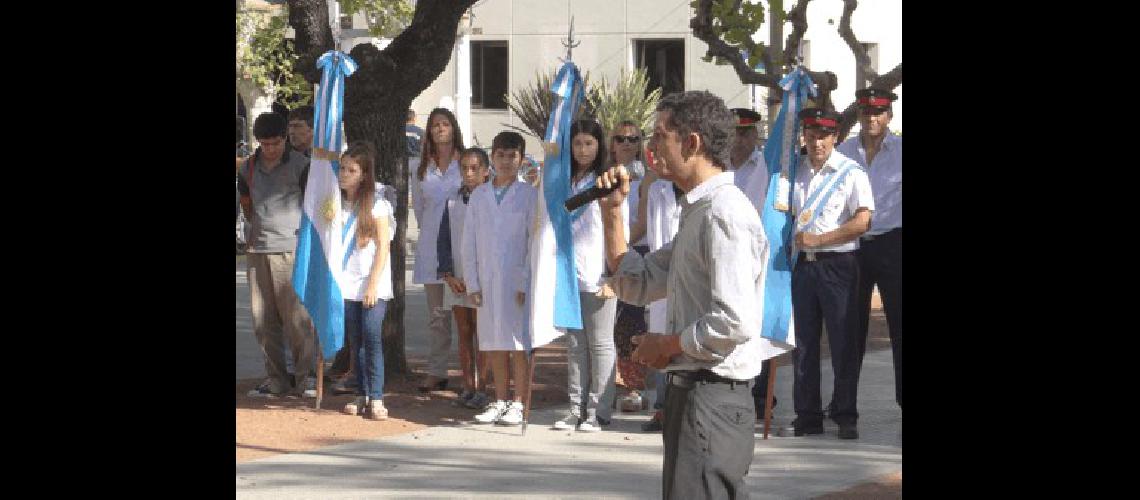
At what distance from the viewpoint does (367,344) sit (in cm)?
1134

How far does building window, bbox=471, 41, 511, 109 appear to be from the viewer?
43438 mm

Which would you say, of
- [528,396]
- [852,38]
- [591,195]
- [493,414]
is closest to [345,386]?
[493,414]

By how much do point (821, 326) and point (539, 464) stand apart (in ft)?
6.59

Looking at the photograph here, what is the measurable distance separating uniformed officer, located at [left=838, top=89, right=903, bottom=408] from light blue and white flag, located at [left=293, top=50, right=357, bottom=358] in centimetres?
312

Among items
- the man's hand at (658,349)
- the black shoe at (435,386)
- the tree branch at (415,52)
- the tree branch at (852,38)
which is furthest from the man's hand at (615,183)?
the tree branch at (852,38)

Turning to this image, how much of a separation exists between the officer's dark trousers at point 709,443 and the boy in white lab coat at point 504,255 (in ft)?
17.2

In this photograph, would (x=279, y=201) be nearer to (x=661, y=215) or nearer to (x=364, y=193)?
(x=364, y=193)

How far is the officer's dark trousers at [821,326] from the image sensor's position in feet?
34.8

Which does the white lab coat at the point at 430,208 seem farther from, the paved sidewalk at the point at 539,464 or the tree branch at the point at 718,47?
the tree branch at the point at 718,47

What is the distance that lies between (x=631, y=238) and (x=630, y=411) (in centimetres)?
118

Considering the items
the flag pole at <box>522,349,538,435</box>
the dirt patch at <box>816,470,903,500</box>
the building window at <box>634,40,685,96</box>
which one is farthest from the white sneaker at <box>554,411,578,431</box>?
the building window at <box>634,40,685,96</box>

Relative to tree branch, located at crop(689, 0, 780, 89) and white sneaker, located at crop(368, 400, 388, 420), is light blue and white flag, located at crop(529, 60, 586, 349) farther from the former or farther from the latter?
tree branch, located at crop(689, 0, 780, 89)
